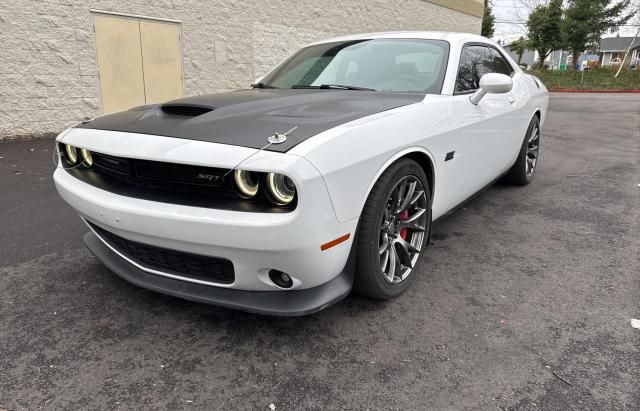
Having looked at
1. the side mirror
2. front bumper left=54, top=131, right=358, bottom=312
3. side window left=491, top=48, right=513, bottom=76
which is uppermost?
side window left=491, top=48, right=513, bottom=76

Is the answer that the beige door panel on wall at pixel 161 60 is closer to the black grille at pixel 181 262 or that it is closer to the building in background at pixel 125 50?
the building in background at pixel 125 50

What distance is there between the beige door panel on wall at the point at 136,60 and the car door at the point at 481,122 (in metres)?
6.35

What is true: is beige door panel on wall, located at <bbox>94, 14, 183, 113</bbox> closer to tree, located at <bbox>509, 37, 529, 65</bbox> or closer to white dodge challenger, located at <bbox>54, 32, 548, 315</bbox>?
white dodge challenger, located at <bbox>54, 32, 548, 315</bbox>

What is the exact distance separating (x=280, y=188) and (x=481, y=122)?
6.51 feet

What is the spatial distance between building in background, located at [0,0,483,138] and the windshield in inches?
208

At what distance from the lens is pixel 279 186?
6.33 ft

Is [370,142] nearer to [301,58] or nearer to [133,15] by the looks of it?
[301,58]

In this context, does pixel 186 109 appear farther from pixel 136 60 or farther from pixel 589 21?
pixel 589 21

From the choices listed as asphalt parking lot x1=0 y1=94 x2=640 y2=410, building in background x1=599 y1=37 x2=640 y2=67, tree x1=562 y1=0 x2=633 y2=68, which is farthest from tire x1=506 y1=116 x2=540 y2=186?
building in background x1=599 y1=37 x2=640 y2=67

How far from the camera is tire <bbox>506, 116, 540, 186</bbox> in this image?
4766 mm

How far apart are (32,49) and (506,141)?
6.91 meters

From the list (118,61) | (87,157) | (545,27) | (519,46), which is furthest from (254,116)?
(519,46)

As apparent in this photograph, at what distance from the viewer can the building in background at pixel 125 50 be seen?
7.11 meters

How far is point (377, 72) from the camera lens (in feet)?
10.8
